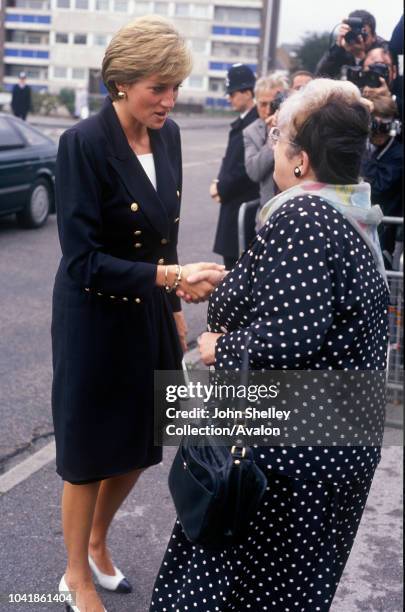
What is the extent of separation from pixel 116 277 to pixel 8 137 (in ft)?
28.0

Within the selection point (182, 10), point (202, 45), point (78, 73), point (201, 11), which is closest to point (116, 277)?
point (78, 73)

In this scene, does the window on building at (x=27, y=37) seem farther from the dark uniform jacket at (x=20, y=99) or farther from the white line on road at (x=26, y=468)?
the white line on road at (x=26, y=468)

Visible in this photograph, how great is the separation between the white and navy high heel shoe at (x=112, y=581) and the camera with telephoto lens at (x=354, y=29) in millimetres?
4547

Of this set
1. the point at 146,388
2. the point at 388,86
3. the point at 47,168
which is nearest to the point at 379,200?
the point at 388,86

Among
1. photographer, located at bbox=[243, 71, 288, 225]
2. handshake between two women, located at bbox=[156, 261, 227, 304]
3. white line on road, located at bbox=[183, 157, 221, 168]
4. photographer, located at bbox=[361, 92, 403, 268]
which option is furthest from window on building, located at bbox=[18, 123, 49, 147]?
handshake between two women, located at bbox=[156, 261, 227, 304]

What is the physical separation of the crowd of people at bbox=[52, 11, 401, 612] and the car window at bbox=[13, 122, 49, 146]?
8374mm

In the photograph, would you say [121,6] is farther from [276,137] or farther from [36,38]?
[276,137]

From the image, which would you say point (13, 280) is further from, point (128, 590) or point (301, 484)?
point (301, 484)

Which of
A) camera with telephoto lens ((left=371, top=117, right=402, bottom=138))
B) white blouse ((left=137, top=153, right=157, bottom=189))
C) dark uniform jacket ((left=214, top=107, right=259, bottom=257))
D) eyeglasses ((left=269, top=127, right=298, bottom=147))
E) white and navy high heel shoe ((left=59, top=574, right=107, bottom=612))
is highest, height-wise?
eyeglasses ((left=269, top=127, right=298, bottom=147))

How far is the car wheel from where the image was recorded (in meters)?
11.2

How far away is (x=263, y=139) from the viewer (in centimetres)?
606

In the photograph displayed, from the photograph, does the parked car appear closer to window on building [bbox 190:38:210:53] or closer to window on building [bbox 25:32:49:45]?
window on building [bbox 25:32:49:45]

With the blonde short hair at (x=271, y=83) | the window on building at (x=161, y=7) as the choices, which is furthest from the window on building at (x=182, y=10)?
the blonde short hair at (x=271, y=83)

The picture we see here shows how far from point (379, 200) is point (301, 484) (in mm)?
3709
